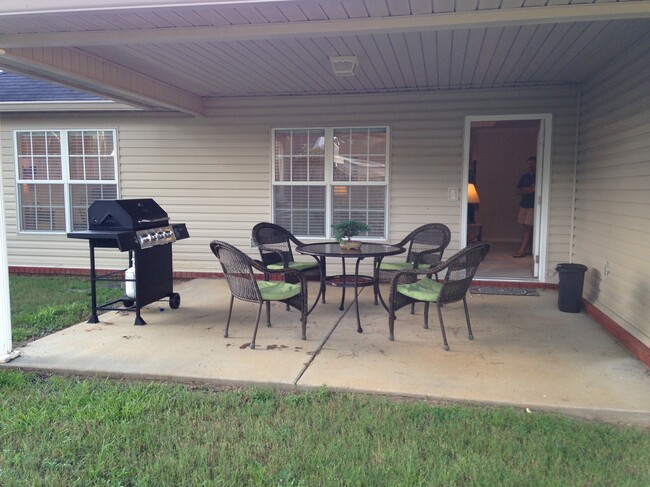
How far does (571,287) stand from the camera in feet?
16.7

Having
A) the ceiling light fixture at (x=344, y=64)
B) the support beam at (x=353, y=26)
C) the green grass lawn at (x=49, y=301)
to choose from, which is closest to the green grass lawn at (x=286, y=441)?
the green grass lawn at (x=49, y=301)

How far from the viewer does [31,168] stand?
740 cm

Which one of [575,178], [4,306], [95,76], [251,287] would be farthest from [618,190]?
[4,306]

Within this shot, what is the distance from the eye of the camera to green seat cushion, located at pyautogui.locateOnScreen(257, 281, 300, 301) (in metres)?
4.16

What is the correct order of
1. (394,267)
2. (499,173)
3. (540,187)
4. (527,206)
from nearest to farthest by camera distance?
(394,267)
(540,187)
(527,206)
(499,173)

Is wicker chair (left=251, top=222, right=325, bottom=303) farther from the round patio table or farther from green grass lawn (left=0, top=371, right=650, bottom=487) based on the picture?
green grass lawn (left=0, top=371, right=650, bottom=487)

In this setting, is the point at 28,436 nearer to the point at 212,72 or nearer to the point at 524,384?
the point at 524,384

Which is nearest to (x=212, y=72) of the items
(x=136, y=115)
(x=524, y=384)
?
(x=136, y=115)

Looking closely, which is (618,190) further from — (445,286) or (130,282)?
(130,282)

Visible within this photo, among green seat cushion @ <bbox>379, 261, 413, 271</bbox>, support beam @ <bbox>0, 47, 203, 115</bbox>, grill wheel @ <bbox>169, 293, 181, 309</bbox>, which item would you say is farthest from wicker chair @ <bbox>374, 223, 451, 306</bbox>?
support beam @ <bbox>0, 47, 203, 115</bbox>

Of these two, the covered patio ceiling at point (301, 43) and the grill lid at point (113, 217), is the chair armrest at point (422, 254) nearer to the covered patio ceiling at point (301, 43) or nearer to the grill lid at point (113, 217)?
the covered patio ceiling at point (301, 43)

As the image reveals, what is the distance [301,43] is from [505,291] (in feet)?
11.9

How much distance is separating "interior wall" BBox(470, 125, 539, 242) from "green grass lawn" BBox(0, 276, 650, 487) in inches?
319

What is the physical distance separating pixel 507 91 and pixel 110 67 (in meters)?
4.43
